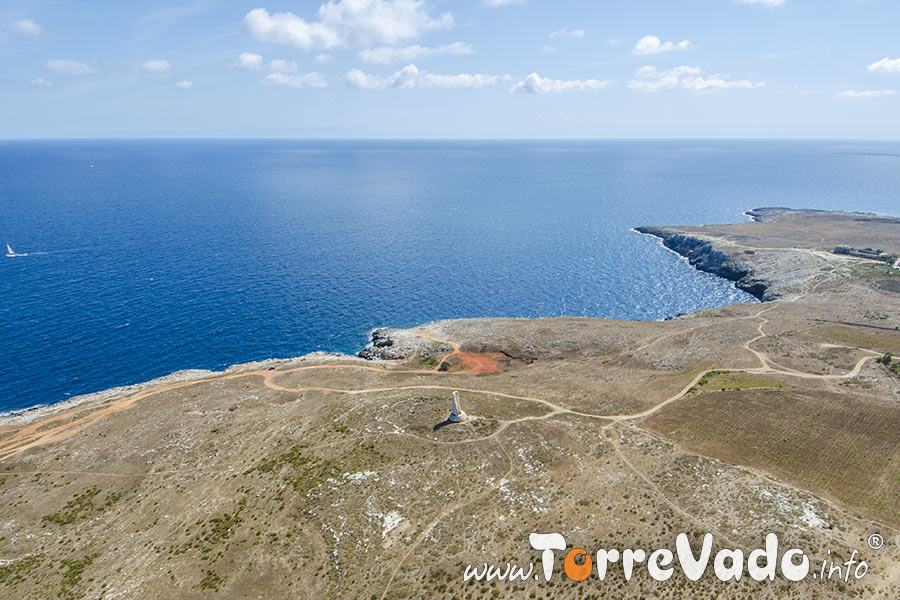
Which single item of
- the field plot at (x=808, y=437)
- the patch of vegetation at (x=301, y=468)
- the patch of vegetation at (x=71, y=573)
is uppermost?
the field plot at (x=808, y=437)

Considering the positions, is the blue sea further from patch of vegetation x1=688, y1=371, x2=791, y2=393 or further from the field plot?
the field plot

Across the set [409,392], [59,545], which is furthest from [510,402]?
[59,545]

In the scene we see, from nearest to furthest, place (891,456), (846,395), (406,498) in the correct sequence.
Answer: (406,498) < (891,456) < (846,395)

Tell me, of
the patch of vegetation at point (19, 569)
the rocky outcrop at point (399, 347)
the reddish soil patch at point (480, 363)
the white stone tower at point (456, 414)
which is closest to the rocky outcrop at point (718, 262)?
the reddish soil patch at point (480, 363)

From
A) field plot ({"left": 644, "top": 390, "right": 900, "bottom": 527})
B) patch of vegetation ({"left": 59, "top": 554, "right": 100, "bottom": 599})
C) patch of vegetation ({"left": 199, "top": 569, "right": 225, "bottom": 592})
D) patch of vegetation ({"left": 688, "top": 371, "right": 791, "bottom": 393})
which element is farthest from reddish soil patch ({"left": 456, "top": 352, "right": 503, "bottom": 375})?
patch of vegetation ({"left": 59, "top": 554, "right": 100, "bottom": 599})

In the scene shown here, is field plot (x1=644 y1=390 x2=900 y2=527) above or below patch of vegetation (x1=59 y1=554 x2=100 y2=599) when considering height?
above

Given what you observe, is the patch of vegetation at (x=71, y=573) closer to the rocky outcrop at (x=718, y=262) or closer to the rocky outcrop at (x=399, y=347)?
the rocky outcrop at (x=399, y=347)

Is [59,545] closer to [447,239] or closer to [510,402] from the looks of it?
[510,402]
